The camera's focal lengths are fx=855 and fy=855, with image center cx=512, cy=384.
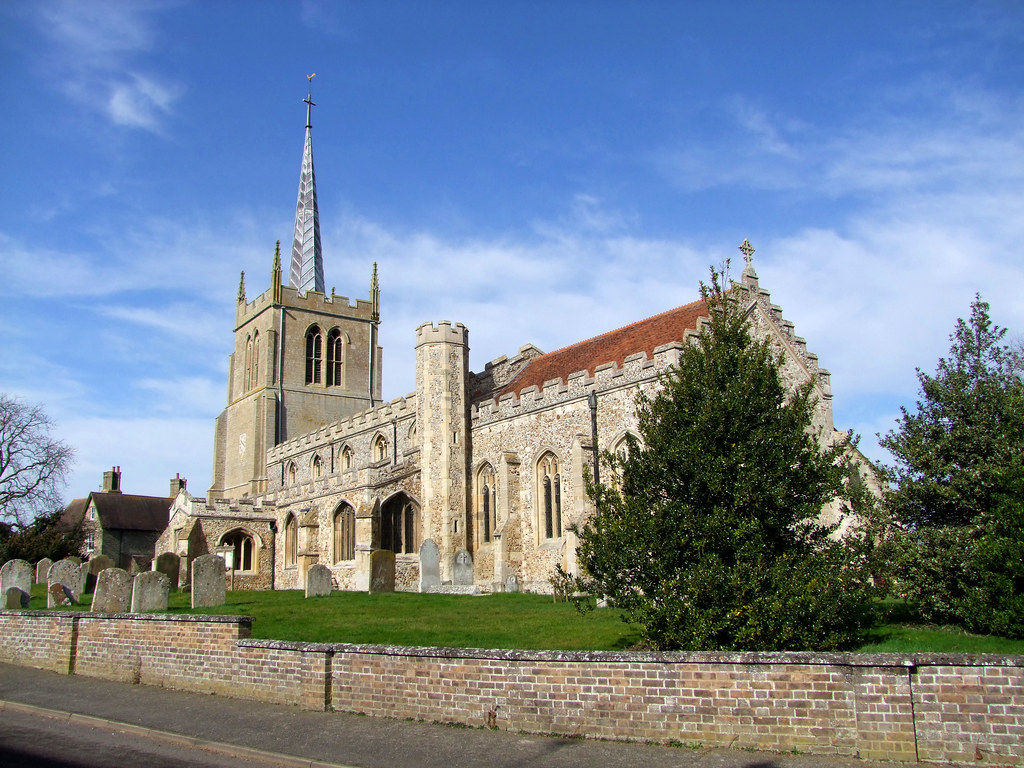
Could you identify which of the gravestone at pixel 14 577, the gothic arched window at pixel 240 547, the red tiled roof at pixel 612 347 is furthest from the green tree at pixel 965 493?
the gothic arched window at pixel 240 547

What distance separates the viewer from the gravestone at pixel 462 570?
24.3m

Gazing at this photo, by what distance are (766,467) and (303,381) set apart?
3878cm

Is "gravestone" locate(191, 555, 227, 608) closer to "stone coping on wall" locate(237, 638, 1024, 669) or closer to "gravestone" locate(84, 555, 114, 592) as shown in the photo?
"stone coping on wall" locate(237, 638, 1024, 669)

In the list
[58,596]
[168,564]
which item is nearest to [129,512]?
[168,564]

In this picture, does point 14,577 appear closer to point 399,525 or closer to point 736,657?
point 399,525

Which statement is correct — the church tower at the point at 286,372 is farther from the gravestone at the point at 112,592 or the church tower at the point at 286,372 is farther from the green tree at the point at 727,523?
Result: the green tree at the point at 727,523

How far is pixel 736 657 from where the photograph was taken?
321 inches

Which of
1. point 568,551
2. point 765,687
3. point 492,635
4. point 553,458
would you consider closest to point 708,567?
point 765,687

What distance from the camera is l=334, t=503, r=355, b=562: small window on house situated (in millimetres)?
29953

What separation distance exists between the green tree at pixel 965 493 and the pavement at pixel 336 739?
6.28m

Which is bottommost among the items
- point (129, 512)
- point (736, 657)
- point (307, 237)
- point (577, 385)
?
point (736, 657)

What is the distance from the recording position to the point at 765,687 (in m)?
8.03

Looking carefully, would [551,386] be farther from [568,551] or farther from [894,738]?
[894,738]

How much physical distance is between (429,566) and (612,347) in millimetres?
9065
